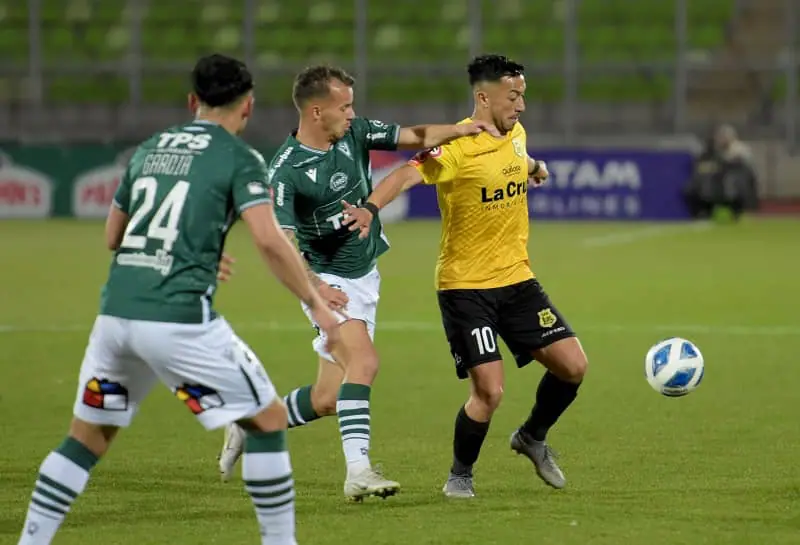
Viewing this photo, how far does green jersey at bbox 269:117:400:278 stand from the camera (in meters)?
7.09

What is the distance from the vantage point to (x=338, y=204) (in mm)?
7160

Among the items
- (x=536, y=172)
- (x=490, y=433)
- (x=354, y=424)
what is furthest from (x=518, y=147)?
(x=490, y=433)

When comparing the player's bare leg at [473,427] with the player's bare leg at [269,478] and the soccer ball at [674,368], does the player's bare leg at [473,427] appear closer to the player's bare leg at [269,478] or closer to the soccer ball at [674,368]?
the soccer ball at [674,368]

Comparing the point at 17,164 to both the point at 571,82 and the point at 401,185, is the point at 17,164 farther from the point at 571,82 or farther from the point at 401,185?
the point at 401,185

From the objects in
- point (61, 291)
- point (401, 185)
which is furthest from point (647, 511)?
point (61, 291)

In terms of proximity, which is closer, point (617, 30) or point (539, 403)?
point (539, 403)

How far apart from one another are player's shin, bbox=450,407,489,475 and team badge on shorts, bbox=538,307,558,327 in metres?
0.55

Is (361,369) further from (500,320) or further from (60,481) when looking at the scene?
(60,481)

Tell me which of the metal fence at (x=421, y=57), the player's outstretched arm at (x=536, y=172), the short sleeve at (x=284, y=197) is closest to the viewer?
the short sleeve at (x=284, y=197)

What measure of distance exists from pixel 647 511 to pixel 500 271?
1.38 metres

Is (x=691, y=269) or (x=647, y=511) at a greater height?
(x=647, y=511)

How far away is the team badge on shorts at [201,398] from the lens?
5.17 m

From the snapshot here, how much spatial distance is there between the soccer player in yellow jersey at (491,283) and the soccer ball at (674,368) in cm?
55

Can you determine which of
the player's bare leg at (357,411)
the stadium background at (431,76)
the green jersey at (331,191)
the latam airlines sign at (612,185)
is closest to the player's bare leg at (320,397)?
the player's bare leg at (357,411)
